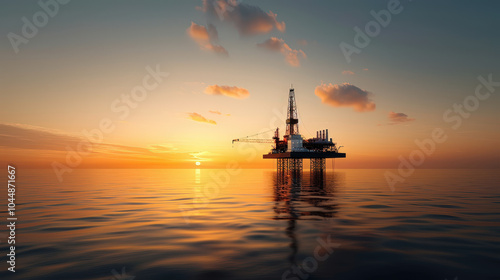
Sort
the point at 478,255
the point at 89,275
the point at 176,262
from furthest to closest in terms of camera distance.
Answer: the point at 478,255 < the point at 176,262 < the point at 89,275

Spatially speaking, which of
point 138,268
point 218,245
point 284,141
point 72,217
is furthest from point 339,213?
point 284,141

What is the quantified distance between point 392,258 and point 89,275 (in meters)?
10.7

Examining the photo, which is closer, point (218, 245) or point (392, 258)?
point (392, 258)

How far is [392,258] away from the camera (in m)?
11.1

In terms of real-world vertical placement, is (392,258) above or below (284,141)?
below

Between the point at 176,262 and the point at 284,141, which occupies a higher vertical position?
the point at 284,141

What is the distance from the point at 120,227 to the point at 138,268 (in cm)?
789

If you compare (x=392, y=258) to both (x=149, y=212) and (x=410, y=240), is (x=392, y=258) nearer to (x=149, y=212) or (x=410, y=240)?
(x=410, y=240)

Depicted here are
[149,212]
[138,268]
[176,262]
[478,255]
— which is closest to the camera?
[138,268]

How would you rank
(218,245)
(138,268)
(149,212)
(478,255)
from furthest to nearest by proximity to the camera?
(149,212)
(218,245)
(478,255)
(138,268)

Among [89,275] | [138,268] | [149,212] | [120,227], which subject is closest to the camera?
[89,275]

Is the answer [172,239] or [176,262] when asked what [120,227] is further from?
[176,262]

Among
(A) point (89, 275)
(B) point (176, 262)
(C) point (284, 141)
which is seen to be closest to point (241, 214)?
(B) point (176, 262)

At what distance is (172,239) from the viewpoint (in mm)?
14086
